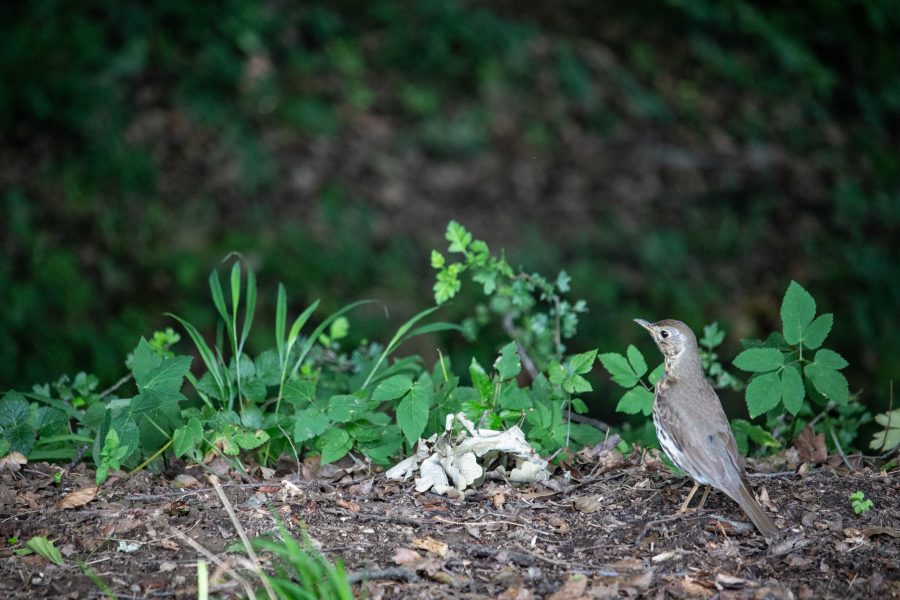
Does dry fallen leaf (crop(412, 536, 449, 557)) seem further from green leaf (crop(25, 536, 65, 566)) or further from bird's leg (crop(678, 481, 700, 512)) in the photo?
green leaf (crop(25, 536, 65, 566))

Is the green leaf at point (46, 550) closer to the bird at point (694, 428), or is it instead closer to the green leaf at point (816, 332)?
the bird at point (694, 428)

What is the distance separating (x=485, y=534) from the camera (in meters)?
3.52

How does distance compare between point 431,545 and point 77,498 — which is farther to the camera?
point 77,498

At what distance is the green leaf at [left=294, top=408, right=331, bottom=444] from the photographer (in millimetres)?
3811

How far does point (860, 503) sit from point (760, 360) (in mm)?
585

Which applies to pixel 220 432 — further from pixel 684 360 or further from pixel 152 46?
pixel 152 46

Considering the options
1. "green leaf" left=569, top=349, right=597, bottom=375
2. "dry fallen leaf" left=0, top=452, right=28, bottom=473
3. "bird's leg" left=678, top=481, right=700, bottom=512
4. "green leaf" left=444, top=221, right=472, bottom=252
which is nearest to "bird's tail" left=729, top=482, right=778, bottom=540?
"bird's leg" left=678, top=481, right=700, bottom=512

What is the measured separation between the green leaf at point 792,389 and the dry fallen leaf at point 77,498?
95.1 inches

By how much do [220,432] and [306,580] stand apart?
1.21m

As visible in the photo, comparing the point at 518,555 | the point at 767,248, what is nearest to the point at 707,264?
the point at 767,248

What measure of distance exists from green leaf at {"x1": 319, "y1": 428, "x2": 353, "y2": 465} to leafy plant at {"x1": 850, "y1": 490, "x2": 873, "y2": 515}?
1.77 m

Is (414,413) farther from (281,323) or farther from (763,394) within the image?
(763,394)

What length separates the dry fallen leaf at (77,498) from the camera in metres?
3.63

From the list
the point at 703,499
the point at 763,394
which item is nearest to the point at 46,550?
the point at 703,499
